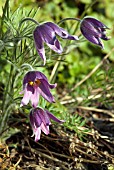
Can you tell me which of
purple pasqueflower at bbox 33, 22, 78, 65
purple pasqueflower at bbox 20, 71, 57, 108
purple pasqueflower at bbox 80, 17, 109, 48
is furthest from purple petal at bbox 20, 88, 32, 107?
purple pasqueflower at bbox 80, 17, 109, 48

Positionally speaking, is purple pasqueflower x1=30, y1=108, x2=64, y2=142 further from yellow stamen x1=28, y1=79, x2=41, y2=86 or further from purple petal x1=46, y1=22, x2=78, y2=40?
purple petal x1=46, y1=22, x2=78, y2=40

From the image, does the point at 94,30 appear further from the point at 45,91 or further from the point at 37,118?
the point at 37,118

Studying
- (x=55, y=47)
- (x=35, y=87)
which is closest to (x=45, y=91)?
(x=35, y=87)

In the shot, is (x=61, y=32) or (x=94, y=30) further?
(x=94, y=30)

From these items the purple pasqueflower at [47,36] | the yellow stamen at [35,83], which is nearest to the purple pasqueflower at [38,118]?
the yellow stamen at [35,83]

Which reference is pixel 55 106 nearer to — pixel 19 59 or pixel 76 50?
pixel 19 59
